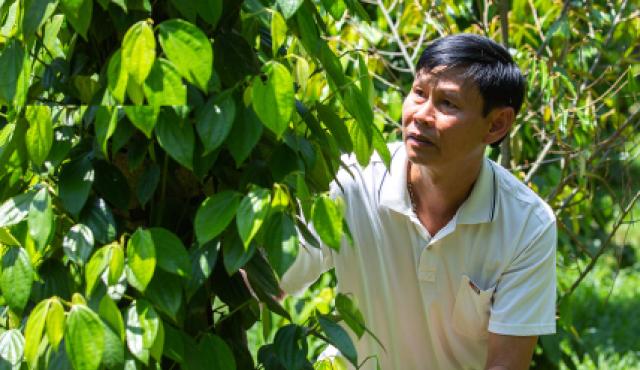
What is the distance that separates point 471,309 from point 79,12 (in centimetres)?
120

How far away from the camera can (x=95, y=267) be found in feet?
4.26

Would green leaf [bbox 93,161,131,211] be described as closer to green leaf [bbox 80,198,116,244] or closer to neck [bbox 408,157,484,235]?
green leaf [bbox 80,198,116,244]

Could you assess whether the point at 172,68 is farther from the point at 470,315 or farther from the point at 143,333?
the point at 470,315

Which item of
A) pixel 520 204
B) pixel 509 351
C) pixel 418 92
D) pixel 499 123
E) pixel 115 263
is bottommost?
pixel 509 351

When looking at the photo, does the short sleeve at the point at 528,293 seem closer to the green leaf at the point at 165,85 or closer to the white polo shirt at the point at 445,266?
the white polo shirt at the point at 445,266

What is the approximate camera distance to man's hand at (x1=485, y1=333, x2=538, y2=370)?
2.16m

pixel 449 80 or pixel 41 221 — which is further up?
pixel 41 221

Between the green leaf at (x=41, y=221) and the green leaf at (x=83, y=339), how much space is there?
0.38 ft

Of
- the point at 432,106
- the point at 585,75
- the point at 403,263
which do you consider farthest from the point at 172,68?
the point at 585,75

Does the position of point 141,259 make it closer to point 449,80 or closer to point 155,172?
point 155,172

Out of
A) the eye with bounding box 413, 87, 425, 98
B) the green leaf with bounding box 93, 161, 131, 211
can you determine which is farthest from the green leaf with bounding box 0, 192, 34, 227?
the eye with bounding box 413, 87, 425, 98

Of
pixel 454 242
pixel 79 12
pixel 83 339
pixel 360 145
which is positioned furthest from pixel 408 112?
pixel 83 339

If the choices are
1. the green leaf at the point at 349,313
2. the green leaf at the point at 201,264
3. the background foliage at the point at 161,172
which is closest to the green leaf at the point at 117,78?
the background foliage at the point at 161,172

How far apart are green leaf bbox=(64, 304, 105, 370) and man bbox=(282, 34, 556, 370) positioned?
3.04ft
